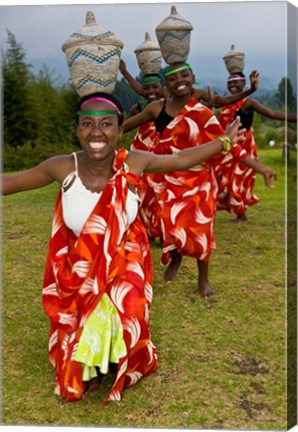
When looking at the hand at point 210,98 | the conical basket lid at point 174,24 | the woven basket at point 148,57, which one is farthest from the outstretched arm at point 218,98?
the conical basket lid at point 174,24

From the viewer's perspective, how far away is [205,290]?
16.0ft

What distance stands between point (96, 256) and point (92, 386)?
26.0 inches

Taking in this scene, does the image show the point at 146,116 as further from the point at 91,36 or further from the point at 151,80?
the point at 91,36

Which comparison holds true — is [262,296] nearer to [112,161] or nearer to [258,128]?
[112,161]

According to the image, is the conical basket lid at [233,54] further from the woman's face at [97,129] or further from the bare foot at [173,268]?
the woman's face at [97,129]

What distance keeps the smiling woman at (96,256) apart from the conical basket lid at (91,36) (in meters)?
0.25

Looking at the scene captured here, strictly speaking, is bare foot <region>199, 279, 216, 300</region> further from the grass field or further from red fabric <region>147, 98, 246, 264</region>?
red fabric <region>147, 98, 246, 264</region>

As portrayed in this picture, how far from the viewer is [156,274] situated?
17.8ft

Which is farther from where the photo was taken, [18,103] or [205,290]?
[18,103]

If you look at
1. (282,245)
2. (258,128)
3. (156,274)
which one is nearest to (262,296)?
(156,274)

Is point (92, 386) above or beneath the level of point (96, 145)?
beneath

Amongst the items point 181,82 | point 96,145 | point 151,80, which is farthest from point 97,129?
point 151,80

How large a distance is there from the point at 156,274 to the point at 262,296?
938mm

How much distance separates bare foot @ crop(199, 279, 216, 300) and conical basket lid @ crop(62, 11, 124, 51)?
229cm
